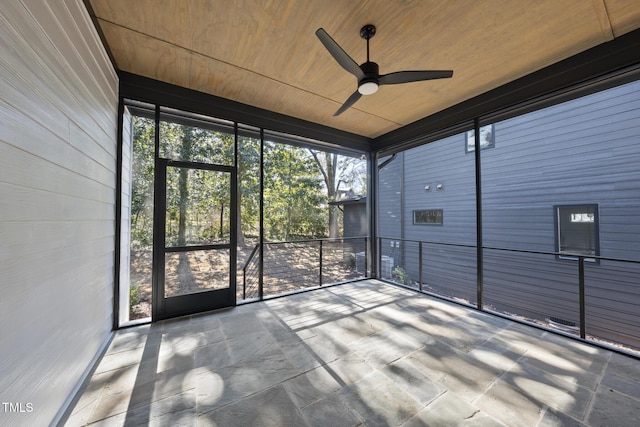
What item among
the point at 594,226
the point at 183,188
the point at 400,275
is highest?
the point at 183,188

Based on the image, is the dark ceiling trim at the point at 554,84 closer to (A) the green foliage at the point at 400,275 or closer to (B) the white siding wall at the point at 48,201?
(A) the green foliage at the point at 400,275

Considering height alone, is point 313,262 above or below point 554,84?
below

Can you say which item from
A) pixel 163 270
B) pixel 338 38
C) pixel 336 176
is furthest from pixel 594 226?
pixel 336 176

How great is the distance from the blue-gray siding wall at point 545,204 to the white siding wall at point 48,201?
20.0ft

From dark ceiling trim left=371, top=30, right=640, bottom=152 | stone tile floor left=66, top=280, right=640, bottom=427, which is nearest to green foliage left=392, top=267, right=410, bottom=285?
stone tile floor left=66, top=280, right=640, bottom=427

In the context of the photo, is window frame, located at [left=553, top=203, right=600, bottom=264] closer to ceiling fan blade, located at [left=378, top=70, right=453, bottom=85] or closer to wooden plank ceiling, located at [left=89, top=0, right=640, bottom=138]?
wooden plank ceiling, located at [left=89, top=0, right=640, bottom=138]

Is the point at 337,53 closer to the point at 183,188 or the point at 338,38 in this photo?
the point at 338,38

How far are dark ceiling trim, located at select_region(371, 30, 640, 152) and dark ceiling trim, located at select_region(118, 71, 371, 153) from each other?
6.03ft

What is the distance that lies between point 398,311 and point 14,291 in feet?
11.2

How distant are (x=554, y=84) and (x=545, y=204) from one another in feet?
8.07

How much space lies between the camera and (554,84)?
8.61ft

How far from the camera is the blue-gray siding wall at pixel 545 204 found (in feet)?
11.3

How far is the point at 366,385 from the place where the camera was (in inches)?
72.3

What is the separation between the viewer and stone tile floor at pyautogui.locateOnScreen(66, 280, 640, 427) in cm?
155
